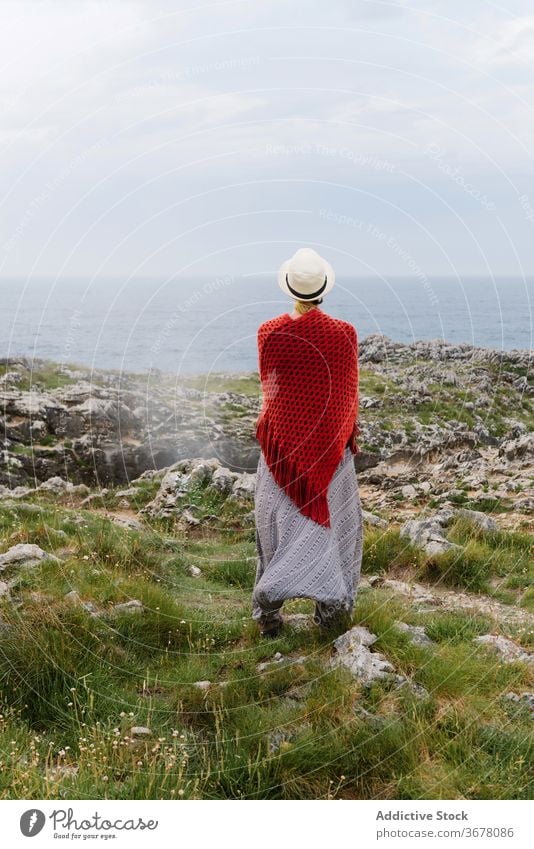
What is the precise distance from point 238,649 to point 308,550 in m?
0.96

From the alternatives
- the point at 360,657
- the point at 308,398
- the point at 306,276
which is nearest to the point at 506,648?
the point at 360,657

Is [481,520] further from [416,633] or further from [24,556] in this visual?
[24,556]

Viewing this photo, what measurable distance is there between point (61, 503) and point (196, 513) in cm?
184

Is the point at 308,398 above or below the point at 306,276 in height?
below

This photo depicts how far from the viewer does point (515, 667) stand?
5.58 meters

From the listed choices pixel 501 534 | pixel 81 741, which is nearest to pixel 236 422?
pixel 501 534

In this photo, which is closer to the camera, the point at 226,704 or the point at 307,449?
the point at 226,704

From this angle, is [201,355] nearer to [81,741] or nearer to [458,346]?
[458,346]

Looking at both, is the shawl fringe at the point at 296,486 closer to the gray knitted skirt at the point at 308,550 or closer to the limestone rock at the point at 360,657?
the gray knitted skirt at the point at 308,550

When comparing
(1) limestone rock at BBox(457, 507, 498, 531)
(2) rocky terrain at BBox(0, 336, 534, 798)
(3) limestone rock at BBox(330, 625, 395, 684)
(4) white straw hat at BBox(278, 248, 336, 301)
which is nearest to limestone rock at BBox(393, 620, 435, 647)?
(2) rocky terrain at BBox(0, 336, 534, 798)

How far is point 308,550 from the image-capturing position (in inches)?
231

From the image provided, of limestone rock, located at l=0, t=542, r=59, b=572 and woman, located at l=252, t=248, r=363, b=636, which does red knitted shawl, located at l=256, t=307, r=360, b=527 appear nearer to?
woman, located at l=252, t=248, r=363, b=636

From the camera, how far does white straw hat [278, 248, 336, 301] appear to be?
18.5 ft
